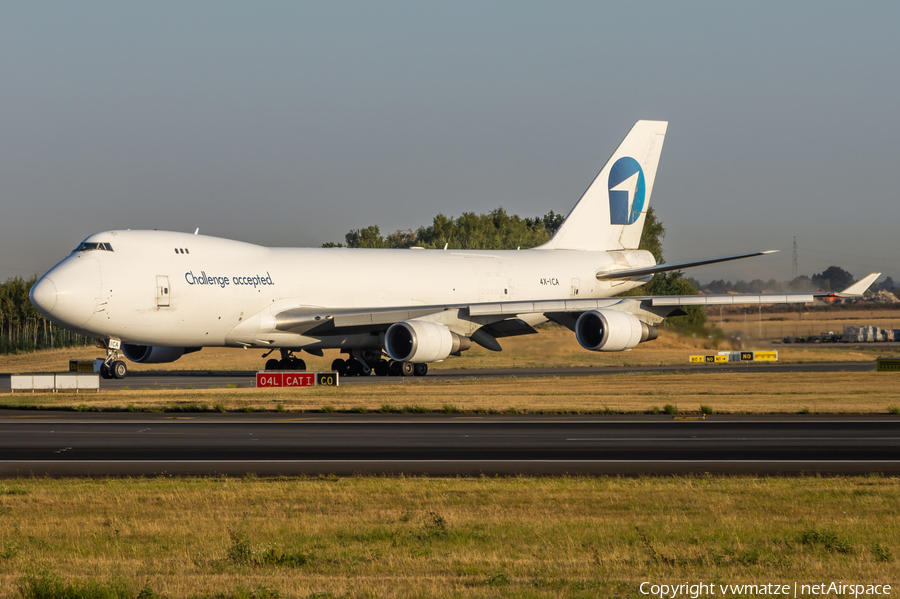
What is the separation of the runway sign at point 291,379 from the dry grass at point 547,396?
120 cm

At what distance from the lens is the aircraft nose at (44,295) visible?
101ft

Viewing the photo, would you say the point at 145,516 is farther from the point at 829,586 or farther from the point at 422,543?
the point at 829,586

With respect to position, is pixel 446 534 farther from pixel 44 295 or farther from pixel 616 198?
pixel 616 198

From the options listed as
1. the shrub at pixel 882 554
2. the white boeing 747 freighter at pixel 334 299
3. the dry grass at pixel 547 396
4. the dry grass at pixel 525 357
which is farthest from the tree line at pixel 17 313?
the shrub at pixel 882 554

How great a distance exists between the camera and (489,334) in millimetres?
41188

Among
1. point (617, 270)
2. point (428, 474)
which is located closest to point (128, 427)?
point (428, 474)

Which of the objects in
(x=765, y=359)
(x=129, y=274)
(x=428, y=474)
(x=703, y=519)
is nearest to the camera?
(x=703, y=519)

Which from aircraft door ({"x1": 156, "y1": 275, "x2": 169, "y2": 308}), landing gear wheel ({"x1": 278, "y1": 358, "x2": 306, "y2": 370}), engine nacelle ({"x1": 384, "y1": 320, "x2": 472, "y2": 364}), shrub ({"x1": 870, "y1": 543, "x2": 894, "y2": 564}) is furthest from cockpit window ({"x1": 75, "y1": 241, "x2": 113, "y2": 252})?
shrub ({"x1": 870, "y1": 543, "x2": 894, "y2": 564})

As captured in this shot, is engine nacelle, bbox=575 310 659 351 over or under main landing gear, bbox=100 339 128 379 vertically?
over

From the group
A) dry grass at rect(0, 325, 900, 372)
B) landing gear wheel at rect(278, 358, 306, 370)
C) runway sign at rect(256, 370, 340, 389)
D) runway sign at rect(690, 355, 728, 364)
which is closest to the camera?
runway sign at rect(256, 370, 340, 389)

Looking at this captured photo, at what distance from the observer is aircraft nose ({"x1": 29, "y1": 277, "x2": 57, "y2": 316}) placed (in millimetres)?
30703

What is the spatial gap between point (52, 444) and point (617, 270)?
33.9 metres

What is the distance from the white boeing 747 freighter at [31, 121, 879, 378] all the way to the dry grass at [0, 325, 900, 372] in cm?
429

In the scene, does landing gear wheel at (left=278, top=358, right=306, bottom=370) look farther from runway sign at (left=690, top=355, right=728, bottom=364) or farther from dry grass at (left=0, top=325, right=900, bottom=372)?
runway sign at (left=690, top=355, right=728, bottom=364)
